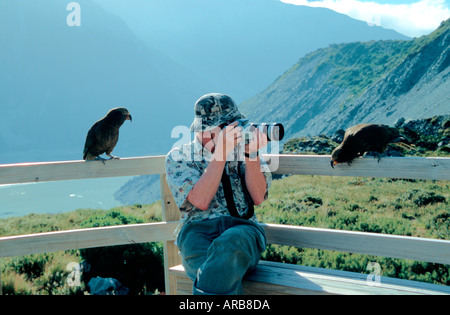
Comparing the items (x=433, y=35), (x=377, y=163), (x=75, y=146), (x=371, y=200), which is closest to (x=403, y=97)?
(x=433, y=35)

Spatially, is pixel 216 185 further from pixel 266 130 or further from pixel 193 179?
pixel 266 130

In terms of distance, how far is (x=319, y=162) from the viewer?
92.7 inches

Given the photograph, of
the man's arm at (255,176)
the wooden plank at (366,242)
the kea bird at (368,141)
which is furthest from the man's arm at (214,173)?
the kea bird at (368,141)

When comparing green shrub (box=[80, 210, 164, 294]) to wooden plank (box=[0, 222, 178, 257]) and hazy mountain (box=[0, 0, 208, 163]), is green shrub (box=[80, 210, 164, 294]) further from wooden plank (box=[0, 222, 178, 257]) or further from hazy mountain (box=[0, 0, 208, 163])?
hazy mountain (box=[0, 0, 208, 163])

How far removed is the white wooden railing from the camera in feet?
6.80

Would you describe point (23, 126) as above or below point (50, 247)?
above

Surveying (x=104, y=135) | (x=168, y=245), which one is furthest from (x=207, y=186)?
(x=104, y=135)

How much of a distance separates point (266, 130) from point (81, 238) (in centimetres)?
131

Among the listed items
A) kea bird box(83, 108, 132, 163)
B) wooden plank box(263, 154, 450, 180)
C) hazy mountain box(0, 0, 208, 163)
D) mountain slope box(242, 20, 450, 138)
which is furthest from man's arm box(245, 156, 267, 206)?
hazy mountain box(0, 0, 208, 163)

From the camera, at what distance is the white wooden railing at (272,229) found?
2072mm

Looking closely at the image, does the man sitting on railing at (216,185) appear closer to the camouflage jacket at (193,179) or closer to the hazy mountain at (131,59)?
the camouflage jacket at (193,179)

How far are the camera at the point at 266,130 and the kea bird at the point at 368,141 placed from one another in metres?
0.50

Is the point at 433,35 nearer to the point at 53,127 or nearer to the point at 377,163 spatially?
the point at 377,163

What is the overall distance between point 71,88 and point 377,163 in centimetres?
10943
